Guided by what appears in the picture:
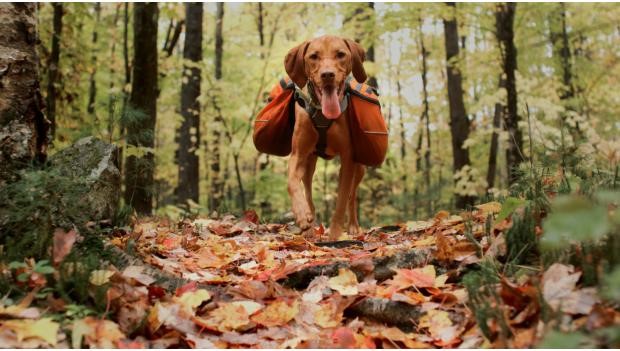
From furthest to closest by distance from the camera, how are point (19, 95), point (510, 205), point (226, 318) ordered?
point (19, 95) → point (510, 205) → point (226, 318)

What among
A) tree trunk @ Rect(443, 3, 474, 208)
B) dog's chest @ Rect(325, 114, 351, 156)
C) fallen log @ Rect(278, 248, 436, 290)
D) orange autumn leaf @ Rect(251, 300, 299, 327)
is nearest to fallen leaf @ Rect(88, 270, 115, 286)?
orange autumn leaf @ Rect(251, 300, 299, 327)

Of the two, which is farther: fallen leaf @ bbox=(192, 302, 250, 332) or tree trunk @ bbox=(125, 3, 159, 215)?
tree trunk @ bbox=(125, 3, 159, 215)

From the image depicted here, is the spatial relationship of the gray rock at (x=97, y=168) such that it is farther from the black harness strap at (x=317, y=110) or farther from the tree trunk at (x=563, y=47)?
the tree trunk at (x=563, y=47)

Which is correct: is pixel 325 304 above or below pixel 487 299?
below

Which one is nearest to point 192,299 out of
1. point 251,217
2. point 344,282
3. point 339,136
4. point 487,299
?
point 344,282

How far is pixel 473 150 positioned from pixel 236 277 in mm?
20833

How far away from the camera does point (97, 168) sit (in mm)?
3811

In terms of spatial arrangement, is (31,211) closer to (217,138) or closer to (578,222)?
(578,222)

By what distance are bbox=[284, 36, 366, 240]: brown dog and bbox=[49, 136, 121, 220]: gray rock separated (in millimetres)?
1459

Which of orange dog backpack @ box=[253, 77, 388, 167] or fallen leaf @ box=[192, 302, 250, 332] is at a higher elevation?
orange dog backpack @ box=[253, 77, 388, 167]

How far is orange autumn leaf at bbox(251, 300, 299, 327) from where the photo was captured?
237 cm

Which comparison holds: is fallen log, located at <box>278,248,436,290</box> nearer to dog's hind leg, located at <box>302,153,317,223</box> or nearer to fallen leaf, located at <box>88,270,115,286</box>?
fallen leaf, located at <box>88,270,115,286</box>

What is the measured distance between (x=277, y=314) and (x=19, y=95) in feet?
6.88

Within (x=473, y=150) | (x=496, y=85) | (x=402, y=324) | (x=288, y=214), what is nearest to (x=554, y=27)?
(x=496, y=85)
